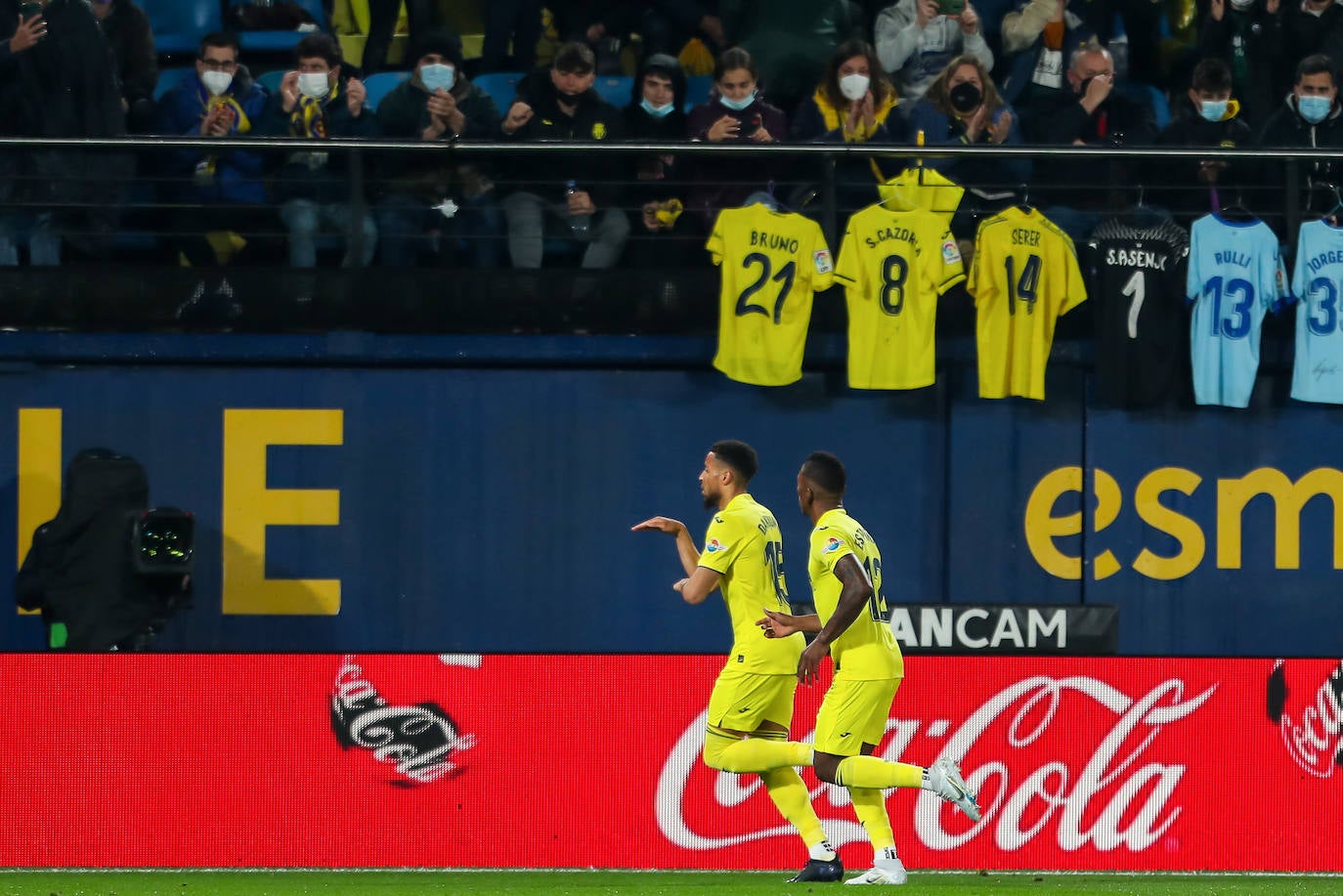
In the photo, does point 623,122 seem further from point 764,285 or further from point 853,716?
point 853,716

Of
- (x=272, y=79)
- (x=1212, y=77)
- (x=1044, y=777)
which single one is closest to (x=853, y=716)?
(x=1044, y=777)

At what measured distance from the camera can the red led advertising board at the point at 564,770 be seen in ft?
26.6

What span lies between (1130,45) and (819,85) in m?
2.31

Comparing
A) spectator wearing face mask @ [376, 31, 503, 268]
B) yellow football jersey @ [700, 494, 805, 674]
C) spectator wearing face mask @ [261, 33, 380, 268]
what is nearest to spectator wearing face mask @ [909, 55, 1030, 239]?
spectator wearing face mask @ [376, 31, 503, 268]

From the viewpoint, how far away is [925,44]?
11648 millimetres

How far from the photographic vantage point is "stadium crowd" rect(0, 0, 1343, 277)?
10.9 metres

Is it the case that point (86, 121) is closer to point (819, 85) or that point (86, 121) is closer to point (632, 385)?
point (632, 385)

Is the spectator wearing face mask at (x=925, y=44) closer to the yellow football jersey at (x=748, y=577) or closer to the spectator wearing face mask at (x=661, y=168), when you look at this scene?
the spectator wearing face mask at (x=661, y=168)

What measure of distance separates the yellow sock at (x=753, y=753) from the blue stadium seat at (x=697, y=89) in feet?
18.1

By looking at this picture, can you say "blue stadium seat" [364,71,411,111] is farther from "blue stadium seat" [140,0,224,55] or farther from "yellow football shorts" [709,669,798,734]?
"yellow football shorts" [709,669,798,734]

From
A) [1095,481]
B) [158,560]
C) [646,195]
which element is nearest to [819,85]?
[646,195]

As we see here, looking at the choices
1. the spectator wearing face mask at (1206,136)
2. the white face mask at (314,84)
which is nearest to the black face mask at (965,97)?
the spectator wearing face mask at (1206,136)

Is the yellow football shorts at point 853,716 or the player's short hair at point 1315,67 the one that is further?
the player's short hair at point 1315,67

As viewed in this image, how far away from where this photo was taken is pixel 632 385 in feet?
37.0
